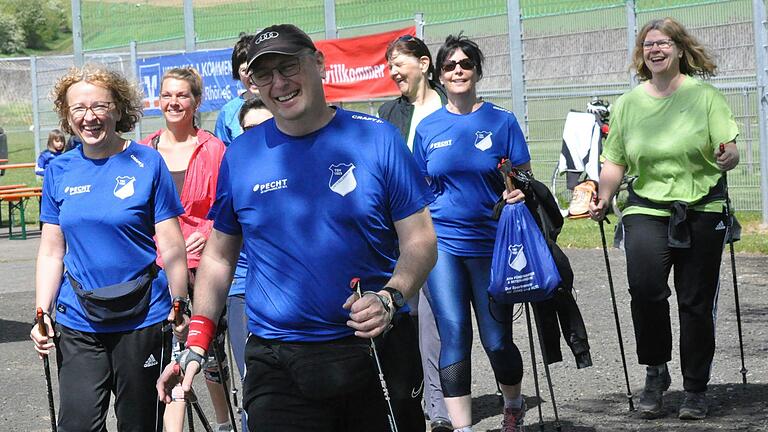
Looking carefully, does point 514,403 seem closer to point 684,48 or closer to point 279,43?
point 684,48

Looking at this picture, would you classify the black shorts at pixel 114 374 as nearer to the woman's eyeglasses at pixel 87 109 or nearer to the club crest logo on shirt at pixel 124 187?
the club crest logo on shirt at pixel 124 187

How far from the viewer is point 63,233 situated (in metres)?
5.77

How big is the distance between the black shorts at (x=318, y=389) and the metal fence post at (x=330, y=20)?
15206 millimetres

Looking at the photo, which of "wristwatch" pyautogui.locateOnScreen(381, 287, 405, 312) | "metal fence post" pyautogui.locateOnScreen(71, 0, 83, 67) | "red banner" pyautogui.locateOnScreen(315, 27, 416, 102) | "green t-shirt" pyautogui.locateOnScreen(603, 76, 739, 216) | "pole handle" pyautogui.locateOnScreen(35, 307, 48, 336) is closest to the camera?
"wristwatch" pyautogui.locateOnScreen(381, 287, 405, 312)

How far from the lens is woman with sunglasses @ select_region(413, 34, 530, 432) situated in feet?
22.7

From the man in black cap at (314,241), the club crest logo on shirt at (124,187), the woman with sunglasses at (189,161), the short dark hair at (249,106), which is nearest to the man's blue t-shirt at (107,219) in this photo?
the club crest logo on shirt at (124,187)

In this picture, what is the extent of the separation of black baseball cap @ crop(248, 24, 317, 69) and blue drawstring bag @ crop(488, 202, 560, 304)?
2577 mm

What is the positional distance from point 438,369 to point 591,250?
7865 mm

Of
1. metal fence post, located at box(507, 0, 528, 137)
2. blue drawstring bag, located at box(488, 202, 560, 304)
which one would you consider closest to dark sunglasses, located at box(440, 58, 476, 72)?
blue drawstring bag, located at box(488, 202, 560, 304)

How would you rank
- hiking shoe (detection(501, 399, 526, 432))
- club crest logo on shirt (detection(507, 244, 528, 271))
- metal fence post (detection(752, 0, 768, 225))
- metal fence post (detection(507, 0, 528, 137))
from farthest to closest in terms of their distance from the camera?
metal fence post (detection(507, 0, 528, 137)) < metal fence post (detection(752, 0, 768, 225)) < hiking shoe (detection(501, 399, 526, 432)) < club crest logo on shirt (detection(507, 244, 528, 271))

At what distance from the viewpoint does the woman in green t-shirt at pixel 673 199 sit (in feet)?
24.0

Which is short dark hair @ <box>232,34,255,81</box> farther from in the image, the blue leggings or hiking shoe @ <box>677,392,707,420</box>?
hiking shoe @ <box>677,392,707,420</box>

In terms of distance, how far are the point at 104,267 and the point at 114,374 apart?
17.8 inches

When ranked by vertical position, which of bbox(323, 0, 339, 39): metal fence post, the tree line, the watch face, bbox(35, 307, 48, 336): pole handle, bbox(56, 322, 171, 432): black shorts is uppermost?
the tree line
